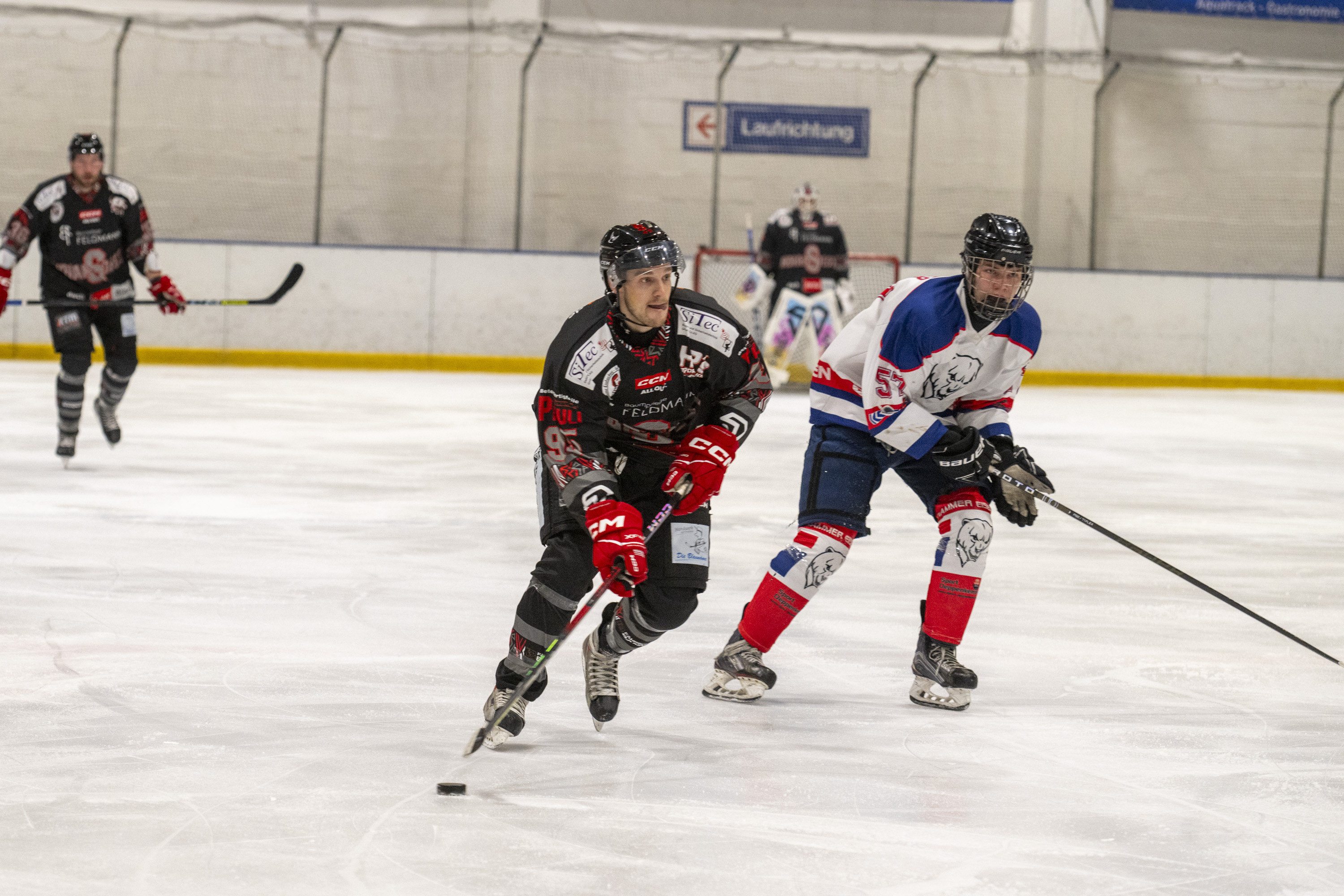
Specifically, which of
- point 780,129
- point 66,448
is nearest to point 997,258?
point 66,448

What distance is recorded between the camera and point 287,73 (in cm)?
1384

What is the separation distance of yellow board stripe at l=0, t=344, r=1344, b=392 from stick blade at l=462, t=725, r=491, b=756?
9.75m

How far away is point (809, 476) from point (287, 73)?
38.3 ft

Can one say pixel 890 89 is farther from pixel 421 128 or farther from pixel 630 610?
pixel 630 610

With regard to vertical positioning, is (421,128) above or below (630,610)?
above

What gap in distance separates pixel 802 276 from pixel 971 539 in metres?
8.34

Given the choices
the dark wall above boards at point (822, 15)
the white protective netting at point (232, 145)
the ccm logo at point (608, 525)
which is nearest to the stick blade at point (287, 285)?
the ccm logo at point (608, 525)

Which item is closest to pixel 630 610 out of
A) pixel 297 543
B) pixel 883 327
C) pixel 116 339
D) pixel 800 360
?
pixel 883 327

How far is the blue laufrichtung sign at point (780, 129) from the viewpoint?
46.4ft

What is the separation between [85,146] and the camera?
6281 mm

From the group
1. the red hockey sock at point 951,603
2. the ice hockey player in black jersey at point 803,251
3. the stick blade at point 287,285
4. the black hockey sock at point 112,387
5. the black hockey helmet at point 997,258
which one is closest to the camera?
the black hockey helmet at point 997,258

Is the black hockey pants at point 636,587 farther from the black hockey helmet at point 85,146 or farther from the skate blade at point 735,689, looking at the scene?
the black hockey helmet at point 85,146

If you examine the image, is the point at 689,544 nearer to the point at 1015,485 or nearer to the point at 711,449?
the point at 711,449

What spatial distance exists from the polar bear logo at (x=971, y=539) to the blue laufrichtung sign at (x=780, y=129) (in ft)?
37.0
